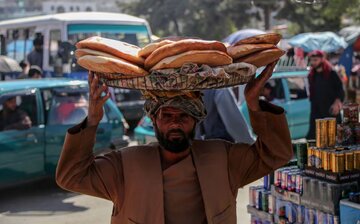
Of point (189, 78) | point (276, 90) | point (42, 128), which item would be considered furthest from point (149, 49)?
point (276, 90)

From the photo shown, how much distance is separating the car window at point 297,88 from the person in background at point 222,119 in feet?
15.6

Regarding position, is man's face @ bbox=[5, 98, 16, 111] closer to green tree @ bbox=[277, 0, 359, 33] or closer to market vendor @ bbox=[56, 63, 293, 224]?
market vendor @ bbox=[56, 63, 293, 224]

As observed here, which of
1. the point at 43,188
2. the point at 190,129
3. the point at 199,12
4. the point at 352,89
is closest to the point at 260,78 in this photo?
the point at 190,129

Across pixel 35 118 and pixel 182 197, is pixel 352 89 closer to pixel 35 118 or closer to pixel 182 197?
pixel 35 118

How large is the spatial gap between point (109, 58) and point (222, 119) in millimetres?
2735

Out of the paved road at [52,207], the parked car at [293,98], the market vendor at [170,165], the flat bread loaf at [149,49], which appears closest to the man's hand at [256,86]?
the market vendor at [170,165]

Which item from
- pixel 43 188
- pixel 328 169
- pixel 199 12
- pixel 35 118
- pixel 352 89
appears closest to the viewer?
pixel 328 169

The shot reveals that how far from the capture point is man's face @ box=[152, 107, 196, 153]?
2.28 meters

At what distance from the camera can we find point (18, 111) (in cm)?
684

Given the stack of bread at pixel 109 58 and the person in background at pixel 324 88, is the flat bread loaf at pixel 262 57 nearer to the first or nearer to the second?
the stack of bread at pixel 109 58

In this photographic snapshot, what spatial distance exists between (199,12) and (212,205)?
3357 centimetres

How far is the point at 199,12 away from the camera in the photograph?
3506cm

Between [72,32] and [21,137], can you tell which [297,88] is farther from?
[72,32]

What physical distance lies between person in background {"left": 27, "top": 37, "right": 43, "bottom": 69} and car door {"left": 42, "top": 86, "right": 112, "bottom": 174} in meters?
5.31
